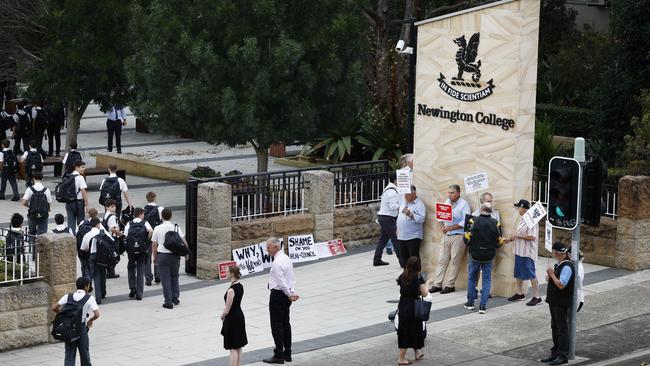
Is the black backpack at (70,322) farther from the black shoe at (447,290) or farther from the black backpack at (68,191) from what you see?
the black backpack at (68,191)

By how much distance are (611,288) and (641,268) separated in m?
1.35

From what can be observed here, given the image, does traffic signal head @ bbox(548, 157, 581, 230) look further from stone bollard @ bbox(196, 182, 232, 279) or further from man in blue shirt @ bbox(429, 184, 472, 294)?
stone bollard @ bbox(196, 182, 232, 279)

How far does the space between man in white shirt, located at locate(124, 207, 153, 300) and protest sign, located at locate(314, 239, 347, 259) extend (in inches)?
153

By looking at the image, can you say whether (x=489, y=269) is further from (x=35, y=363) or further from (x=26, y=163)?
(x=26, y=163)

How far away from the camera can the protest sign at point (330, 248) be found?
70.3ft

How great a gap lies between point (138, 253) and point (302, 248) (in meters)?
3.83

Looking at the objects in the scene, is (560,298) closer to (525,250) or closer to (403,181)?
(525,250)

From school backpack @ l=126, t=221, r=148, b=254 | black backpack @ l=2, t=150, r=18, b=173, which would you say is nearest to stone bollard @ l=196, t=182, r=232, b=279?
school backpack @ l=126, t=221, r=148, b=254

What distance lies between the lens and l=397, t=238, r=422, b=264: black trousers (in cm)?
1866

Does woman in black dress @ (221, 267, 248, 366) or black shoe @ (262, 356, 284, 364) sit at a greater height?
woman in black dress @ (221, 267, 248, 366)

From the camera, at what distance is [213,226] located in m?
19.8

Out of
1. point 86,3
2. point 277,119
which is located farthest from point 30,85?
point 277,119

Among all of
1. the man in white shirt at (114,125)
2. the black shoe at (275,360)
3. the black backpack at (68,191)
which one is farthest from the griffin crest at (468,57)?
the man in white shirt at (114,125)

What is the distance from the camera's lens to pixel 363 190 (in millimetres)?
22391
